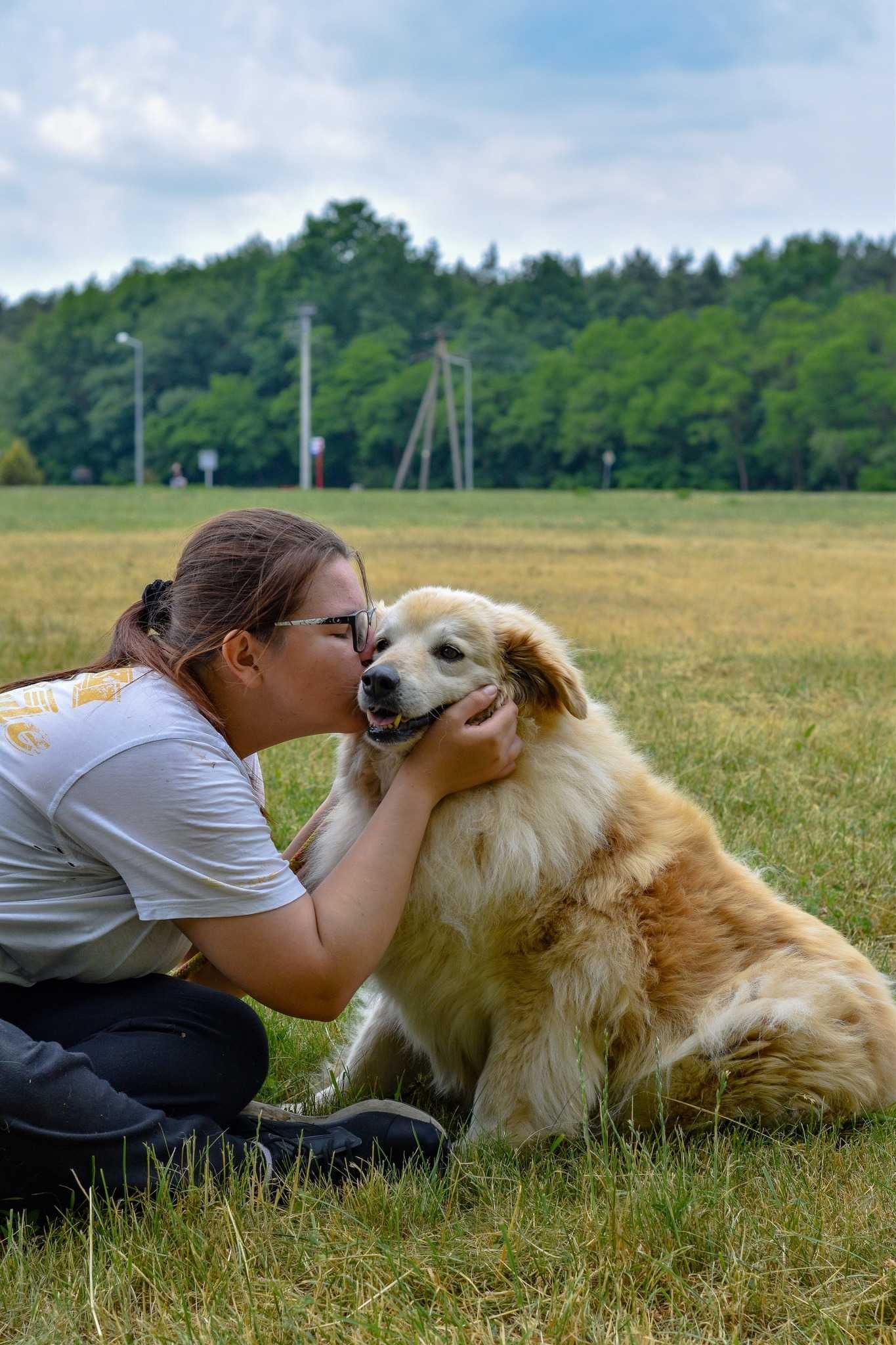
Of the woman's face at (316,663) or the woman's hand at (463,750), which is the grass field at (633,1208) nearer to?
the woman's hand at (463,750)

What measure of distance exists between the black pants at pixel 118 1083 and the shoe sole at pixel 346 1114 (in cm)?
17

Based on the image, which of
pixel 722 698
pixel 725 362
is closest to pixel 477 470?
pixel 725 362

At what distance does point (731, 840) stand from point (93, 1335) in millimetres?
3298

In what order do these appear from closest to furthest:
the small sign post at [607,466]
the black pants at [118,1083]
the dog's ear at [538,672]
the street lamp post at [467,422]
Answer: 1. the black pants at [118,1083]
2. the dog's ear at [538,672]
3. the street lamp post at [467,422]
4. the small sign post at [607,466]

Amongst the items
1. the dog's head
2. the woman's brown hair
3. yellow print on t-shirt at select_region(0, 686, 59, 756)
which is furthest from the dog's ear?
yellow print on t-shirt at select_region(0, 686, 59, 756)

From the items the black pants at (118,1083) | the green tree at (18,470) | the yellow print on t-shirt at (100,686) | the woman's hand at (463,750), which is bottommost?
the black pants at (118,1083)

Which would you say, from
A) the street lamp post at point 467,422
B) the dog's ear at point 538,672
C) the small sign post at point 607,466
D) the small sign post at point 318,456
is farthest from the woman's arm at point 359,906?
the small sign post at point 607,466

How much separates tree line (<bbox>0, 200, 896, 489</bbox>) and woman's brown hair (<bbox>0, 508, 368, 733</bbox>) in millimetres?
55854

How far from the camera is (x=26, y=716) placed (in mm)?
2574

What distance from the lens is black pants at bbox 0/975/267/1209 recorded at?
239cm

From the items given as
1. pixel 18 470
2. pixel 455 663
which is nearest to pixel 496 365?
pixel 18 470

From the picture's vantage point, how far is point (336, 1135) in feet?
9.23

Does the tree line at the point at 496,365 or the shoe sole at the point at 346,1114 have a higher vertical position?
the tree line at the point at 496,365

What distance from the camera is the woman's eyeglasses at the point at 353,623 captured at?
2.80 meters
